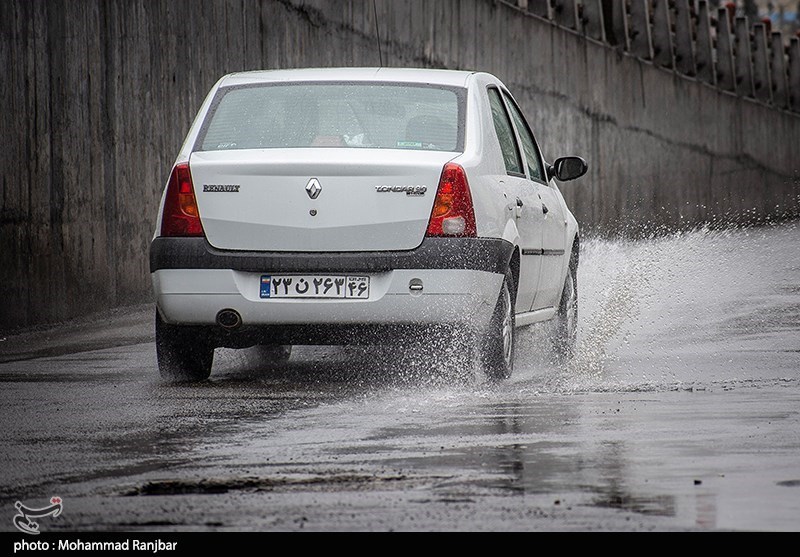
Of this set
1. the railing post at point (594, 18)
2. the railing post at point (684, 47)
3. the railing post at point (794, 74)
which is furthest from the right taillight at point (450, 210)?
the railing post at point (794, 74)

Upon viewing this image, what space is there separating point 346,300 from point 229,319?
1.96ft

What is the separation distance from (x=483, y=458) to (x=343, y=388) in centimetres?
286

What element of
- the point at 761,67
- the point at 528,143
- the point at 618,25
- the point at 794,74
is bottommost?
the point at 794,74

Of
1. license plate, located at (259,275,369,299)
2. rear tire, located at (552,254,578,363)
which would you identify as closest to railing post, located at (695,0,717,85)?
rear tire, located at (552,254,578,363)

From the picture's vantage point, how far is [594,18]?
31.7m

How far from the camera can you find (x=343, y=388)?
32.1 ft

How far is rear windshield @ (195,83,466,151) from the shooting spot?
9.88 m

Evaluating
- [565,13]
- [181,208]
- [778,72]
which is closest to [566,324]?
[181,208]

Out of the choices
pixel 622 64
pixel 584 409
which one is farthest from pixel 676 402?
pixel 622 64

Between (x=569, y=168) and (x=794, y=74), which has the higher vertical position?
(x=569, y=168)

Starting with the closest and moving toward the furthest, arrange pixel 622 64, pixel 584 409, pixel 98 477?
pixel 98 477 → pixel 584 409 → pixel 622 64

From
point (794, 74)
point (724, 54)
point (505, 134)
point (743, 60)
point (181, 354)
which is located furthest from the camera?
point (794, 74)

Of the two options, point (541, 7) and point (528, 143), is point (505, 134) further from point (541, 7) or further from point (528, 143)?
point (541, 7)
